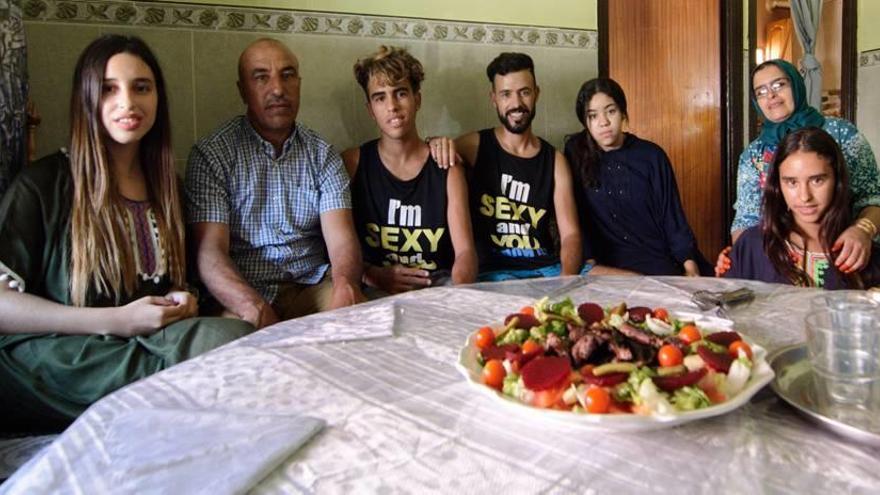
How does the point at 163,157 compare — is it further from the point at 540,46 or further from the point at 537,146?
the point at 540,46

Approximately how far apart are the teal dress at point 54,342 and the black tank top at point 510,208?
1085mm

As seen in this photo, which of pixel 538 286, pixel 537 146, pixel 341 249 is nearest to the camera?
pixel 538 286

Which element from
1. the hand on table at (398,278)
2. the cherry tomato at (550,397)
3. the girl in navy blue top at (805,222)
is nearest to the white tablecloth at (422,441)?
the cherry tomato at (550,397)

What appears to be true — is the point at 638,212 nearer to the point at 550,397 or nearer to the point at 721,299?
the point at 721,299

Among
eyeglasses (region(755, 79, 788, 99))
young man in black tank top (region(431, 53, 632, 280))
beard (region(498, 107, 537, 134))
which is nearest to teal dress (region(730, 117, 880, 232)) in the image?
eyeglasses (region(755, 79, 788, 99))

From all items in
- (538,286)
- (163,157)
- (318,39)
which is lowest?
(538,286)

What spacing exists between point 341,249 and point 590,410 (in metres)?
1.53

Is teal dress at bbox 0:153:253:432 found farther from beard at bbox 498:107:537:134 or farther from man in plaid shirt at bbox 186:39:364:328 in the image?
beard at bbox 498:107:537:134

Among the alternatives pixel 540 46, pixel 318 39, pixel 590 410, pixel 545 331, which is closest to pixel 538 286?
pixel 545 331

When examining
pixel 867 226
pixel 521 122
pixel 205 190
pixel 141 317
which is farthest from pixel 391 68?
pixel 867 226

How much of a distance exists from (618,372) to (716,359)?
0.37 ft

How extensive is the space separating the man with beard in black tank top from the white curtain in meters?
2.27

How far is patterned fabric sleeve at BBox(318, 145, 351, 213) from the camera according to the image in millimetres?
2162

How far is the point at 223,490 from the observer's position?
0.56m
